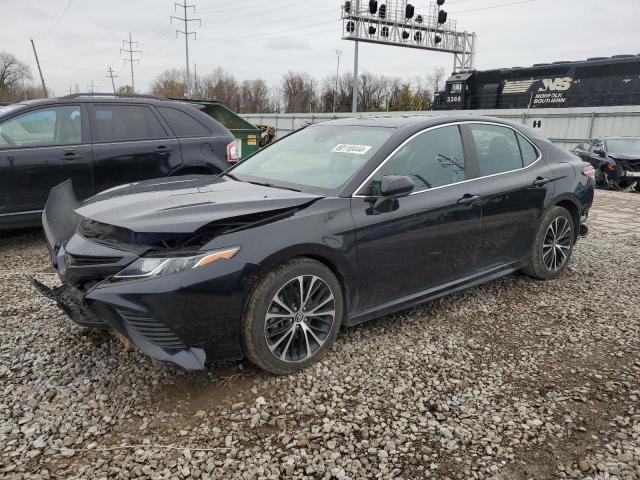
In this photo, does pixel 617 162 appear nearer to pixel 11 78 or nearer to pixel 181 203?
pixel 181 203

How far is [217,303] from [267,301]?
0.30m

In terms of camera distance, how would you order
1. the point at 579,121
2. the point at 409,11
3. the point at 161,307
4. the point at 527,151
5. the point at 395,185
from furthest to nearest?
the point at 409,11 < the point at 579,121 < the point at 527,151 < the point at 395,185 < the point at 161,307

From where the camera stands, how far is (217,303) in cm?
266

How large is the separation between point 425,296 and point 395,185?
0.97 meters

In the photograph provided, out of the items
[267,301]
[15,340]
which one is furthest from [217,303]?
[15,340]

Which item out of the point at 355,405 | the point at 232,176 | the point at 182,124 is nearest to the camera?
the point at 355,405

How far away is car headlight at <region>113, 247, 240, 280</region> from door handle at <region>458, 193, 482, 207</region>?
2024mm

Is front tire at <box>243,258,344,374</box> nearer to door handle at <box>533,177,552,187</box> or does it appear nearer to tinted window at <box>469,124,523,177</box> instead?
tinted window at <box>469,124,523,177</box>

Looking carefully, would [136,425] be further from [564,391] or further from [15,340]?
[564,391]

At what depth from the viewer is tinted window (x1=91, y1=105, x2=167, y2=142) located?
5.89m

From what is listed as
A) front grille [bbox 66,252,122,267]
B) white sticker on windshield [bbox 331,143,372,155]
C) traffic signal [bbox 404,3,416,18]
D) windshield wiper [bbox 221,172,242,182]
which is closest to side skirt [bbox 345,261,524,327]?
white sticker on windshield [bbox 331,143,372,155]

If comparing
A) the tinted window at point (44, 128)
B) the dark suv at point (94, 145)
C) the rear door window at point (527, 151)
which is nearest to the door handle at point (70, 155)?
the dark suv at point (94, 145)

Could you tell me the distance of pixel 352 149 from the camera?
12.0ft

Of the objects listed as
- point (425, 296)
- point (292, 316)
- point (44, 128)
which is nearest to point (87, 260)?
point (292, 316)
